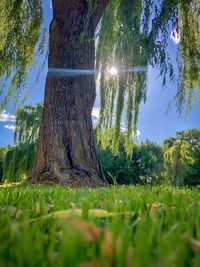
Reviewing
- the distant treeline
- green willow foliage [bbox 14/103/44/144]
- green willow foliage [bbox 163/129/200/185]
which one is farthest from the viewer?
the distant treeline

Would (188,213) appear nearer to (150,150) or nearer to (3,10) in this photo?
(3,10)

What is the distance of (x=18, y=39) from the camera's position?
6.25m

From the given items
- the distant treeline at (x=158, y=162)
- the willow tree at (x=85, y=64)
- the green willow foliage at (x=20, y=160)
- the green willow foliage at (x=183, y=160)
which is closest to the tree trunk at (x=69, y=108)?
the willow tree at (x=85, y=64)

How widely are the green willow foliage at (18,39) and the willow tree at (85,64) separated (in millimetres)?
19

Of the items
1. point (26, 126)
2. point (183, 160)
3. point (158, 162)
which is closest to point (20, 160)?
point (26, 126)

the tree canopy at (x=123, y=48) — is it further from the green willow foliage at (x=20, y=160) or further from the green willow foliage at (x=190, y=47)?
the green willow foliage at (x=20, y=160)

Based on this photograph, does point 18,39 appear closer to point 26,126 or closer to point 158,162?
point 26,126

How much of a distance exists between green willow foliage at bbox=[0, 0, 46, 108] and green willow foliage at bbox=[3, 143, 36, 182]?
941cm

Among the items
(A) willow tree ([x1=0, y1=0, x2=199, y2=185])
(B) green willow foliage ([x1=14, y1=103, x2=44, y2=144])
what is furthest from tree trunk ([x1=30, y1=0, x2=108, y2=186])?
(B) green willow foliage ([x1=14, y1=103, x2=44, y2=144])

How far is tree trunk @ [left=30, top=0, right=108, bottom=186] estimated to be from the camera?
186 inches

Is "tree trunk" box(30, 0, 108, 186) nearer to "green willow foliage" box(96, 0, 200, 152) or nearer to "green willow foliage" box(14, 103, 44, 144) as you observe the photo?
"green willow foliage" box(96, 0, 200, 152)

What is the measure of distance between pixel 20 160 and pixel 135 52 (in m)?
12.3

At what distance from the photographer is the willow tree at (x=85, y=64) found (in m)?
4.62

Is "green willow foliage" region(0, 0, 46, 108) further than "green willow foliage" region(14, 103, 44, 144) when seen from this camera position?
No
